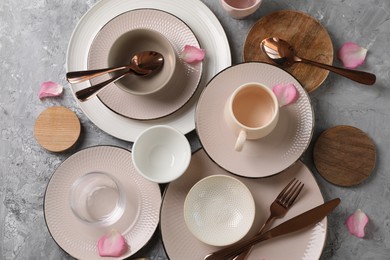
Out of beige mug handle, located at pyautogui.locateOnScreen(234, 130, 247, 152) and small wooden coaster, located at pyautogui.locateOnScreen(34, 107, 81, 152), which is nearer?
beige mug handle, located at pyautogui.locateOnScreen(234, 130, 247, 152)

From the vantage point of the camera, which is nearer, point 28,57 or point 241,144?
point 241,144

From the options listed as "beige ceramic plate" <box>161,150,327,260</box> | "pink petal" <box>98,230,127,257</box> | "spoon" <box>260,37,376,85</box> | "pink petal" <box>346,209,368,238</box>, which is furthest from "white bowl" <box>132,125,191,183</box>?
"pink petal" <box>346,209,368,238</box>

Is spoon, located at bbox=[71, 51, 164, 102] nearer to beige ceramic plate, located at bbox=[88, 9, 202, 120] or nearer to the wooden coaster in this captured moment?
beige ceramic plate, located at bbox=[88, 9, 202, 120]

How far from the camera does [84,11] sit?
3.29 ft

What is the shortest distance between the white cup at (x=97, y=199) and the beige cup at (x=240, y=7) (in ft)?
1.29

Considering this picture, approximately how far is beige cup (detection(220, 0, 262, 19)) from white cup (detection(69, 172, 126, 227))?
1.29 ft

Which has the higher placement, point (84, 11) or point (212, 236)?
point (84, 11)

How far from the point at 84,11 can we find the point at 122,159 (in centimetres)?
32

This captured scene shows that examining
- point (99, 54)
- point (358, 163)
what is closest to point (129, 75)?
point (99, 54)

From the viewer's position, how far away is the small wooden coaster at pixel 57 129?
0.95m

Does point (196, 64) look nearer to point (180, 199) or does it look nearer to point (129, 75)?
point (129, 75)

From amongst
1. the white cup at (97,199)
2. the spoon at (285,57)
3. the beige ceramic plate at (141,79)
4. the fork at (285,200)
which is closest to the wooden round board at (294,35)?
the spoon at (285,57)

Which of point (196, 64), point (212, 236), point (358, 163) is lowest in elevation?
point (212, 236)

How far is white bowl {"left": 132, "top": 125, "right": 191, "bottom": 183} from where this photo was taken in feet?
2.93
